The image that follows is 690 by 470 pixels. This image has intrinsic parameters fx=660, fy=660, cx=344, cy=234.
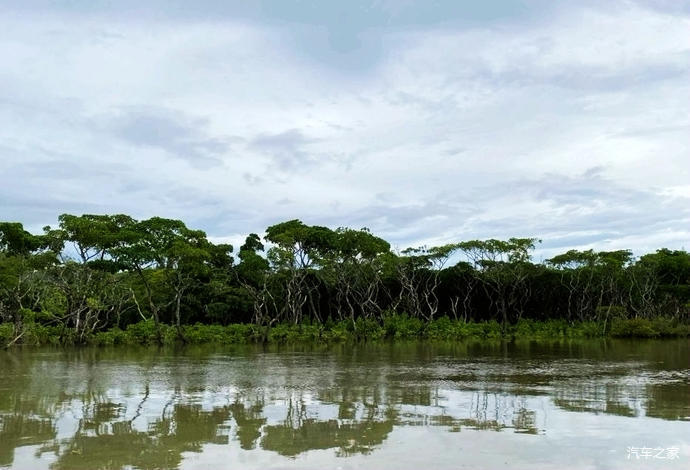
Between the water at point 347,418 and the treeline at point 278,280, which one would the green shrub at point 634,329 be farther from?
the water at point 347,418

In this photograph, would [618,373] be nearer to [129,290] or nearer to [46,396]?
[46,396]

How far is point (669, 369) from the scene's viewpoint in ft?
63.6

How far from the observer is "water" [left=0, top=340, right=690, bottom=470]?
805 centimetres

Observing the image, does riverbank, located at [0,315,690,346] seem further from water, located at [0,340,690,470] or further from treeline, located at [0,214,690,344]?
water, located at [0,340,690,470]

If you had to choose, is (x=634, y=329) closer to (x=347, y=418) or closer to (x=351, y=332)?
(x=351, y=332)

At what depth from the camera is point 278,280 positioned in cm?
4834

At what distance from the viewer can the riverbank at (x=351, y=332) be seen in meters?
36.6

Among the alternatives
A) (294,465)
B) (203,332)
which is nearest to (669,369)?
(294,465)

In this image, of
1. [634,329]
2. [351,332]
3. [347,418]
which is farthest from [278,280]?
[347,418]

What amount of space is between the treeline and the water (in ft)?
55.4

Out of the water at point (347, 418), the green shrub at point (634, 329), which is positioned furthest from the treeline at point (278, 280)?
the water at point (347, 418)

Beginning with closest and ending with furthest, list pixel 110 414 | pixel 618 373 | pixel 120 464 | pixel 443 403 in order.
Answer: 1. pixel 120 464
2. pixel 110 414
3. pixel 443 403
4. pixel 618 373

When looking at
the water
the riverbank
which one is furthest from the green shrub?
the water

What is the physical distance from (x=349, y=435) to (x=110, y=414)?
4.48 metres
